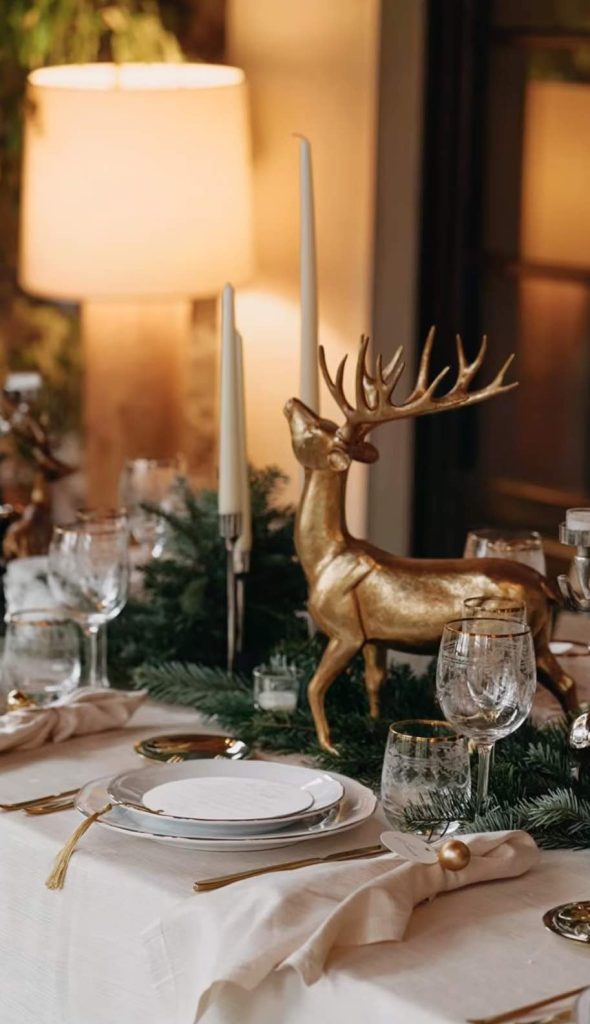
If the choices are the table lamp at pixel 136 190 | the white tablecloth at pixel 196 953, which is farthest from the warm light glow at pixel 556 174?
the white tablecloth at pixel 196 953

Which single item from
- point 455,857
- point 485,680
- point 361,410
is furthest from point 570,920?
point 361,410

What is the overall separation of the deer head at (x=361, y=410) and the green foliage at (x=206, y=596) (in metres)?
0.30

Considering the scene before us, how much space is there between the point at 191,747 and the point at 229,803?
204 mm

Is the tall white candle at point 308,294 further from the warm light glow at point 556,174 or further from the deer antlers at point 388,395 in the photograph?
the warm light glow at point 556,174

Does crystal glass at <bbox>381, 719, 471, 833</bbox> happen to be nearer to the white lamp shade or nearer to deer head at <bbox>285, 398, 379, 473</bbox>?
deer head at <bbox>285, 398, 379, 473</bbox>

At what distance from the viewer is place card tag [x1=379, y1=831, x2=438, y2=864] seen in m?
1.00

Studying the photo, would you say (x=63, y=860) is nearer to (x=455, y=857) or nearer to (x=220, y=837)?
(x=220, y=837)

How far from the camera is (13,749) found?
135cm

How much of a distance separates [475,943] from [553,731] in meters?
0.37

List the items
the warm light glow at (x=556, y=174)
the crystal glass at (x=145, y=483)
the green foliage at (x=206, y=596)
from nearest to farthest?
the green foliage at (x=206, y=596), the crystal glass at (x=145, y=483), the warm light glow at (x=556, y=174)

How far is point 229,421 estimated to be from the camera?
1498mm

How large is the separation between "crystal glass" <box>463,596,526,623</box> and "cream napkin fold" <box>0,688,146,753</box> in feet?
1.18

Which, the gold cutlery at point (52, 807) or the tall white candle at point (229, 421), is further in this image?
the tall white candle at point (229, 421)

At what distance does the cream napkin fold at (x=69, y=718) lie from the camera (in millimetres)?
1348
